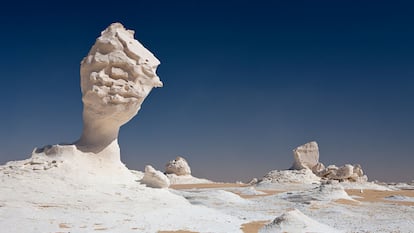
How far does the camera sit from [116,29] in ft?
57.7

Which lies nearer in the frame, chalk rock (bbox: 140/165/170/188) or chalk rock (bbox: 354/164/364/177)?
chalk rock (bbox: 140/165/170/188)

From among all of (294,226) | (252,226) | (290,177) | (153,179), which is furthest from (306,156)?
(294,226)

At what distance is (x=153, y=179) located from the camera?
1722 centimetres

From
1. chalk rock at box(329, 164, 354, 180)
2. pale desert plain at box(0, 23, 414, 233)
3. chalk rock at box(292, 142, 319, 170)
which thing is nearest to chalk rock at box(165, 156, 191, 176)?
chalk rock at box(292, 142, 319, 170)

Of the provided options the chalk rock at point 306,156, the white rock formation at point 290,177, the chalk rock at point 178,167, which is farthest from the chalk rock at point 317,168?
the chalk rock at point 178,167

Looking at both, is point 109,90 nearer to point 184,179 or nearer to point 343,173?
point 184,179

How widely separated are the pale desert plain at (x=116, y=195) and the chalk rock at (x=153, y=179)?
0.13 ft

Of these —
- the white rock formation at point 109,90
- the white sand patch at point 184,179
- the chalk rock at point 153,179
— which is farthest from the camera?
the white sand patch at point 184,179

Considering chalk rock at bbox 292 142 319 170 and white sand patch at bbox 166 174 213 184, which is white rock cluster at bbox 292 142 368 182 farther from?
white sand patch at bbox 166 174 213 184

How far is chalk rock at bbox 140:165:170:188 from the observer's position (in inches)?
673

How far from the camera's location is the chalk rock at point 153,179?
56.1 ft

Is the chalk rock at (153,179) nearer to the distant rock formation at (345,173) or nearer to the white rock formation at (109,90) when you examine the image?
the white rock formation at (109,90)

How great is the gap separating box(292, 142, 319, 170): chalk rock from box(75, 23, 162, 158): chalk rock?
2805 centimetres

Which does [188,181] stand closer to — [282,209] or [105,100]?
[282,209]
